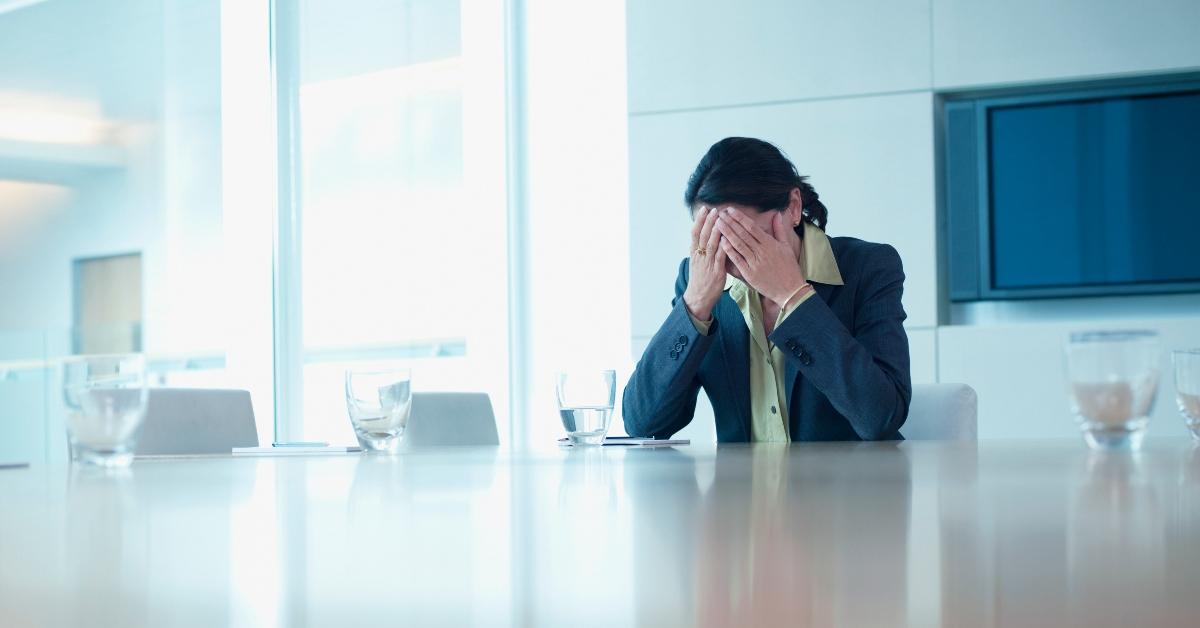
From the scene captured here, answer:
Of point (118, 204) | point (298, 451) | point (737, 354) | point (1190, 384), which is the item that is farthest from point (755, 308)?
point (118, 204)

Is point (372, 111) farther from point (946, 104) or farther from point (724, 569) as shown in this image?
point (724, 569)

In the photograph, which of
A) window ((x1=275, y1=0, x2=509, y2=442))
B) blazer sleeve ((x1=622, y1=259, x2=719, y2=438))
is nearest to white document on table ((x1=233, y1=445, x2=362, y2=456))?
blazer sleeve ((x1=622, y1=259, x2=719, y2=438))

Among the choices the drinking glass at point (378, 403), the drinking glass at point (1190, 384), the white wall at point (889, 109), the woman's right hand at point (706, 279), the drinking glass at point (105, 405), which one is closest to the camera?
the drinking glass at point (105, 405)

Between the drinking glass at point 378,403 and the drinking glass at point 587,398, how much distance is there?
0.22 metres

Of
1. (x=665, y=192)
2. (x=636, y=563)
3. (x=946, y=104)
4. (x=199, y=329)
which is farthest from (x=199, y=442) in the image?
(x=946, y=104)

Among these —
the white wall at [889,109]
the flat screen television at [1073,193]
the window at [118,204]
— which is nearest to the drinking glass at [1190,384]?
the window at [118,204]

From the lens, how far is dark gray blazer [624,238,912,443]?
1827mm

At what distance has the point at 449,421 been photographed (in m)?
2.38

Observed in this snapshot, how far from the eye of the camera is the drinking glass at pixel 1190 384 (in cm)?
115

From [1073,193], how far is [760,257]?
2517mm

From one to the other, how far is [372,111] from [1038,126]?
2450 mm

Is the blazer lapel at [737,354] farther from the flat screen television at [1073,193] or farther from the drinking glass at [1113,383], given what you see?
the flat screen television at [1073,193]

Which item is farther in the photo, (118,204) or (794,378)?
(118,204)

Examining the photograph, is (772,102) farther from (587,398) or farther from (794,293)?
(587,398)
